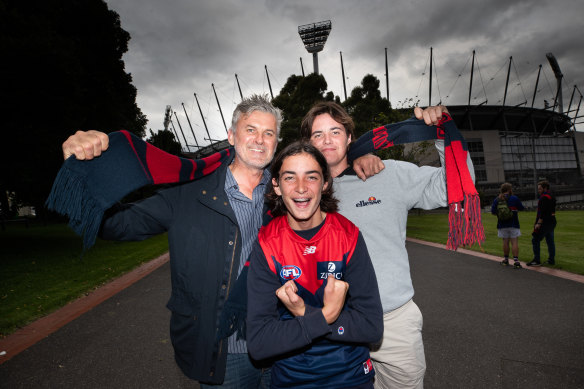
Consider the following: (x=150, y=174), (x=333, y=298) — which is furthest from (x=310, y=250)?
(x=150, y=174)

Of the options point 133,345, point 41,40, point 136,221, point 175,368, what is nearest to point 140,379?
point 175,368

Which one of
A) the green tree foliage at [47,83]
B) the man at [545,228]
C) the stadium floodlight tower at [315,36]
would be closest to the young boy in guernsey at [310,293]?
the man at [545,228]

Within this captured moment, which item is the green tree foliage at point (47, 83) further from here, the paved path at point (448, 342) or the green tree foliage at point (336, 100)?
the green tree foliage at point (336, 100)

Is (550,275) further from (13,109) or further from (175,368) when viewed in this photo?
(13,109)

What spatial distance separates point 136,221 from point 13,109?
12952mm

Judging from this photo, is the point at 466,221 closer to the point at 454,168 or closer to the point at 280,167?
the point at 454,168

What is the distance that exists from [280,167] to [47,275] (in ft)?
35.8

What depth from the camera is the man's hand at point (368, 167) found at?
2.27 meters

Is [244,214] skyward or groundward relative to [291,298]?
skyward

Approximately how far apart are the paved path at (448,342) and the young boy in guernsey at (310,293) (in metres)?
2.60

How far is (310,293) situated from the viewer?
1670 millimetres

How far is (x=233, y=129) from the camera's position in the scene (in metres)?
2.48

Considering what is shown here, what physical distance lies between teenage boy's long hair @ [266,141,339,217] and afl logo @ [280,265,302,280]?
48 cm

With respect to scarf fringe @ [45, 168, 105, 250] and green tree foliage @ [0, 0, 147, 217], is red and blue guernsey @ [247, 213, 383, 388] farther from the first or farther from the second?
green tree foliage @ [0, 0, 147, 217]
